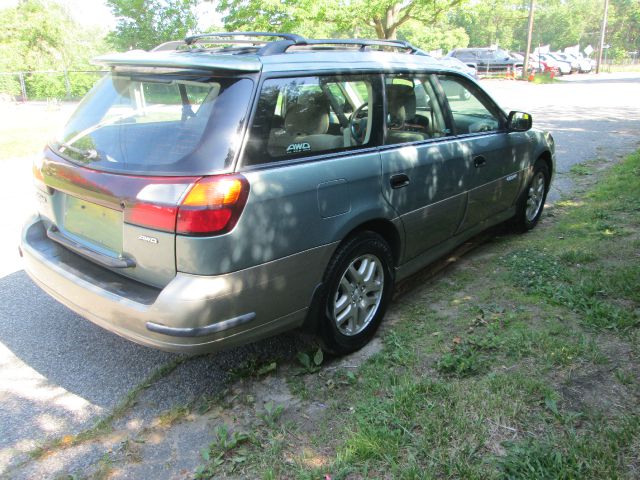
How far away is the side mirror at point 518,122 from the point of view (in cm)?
487

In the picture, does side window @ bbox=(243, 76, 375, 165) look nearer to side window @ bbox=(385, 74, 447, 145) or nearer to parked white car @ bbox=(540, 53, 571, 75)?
side window @ bbox=(385, 74, 447, 145)

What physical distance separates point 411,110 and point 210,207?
196 centimetres

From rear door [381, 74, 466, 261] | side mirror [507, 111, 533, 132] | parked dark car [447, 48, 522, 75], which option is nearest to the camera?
rear door [381, 74, 466, 261]

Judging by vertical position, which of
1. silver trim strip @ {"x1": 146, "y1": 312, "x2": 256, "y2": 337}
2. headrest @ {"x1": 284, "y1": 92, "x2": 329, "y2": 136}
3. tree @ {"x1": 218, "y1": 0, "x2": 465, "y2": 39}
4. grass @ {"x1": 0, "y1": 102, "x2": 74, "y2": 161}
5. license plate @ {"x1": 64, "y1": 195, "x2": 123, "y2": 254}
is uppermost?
tree @ {"x1": 218, "y1": 0, "x2": 465, "y2": 39}

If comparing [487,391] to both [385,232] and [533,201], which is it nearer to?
[385,232]

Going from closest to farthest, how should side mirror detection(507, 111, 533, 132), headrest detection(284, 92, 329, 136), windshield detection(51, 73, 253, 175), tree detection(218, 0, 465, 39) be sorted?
windshield detection(51, 73, 253, 175) → headrest detection(284, 92, 329, 136) → side mirror detection(507, 111, 533, 132) → tree detection(218, 0, 465, 39)

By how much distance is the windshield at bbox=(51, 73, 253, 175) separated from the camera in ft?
8.72

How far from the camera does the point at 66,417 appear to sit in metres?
2.90

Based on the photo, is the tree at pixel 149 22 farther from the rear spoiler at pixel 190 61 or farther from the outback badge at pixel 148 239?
the outback badge at pixel 148 239

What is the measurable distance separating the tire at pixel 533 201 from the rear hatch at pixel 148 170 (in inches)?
139

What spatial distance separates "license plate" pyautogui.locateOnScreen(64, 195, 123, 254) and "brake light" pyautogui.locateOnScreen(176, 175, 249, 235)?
433 millimetres

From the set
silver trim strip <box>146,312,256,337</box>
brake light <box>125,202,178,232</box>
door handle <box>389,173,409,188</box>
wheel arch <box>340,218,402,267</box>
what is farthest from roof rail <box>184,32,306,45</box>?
silver trim strip <box>146,312,256,337</box>

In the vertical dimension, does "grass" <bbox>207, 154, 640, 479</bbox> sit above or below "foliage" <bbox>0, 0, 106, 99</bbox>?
below

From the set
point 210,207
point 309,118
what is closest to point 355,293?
point 309,118
